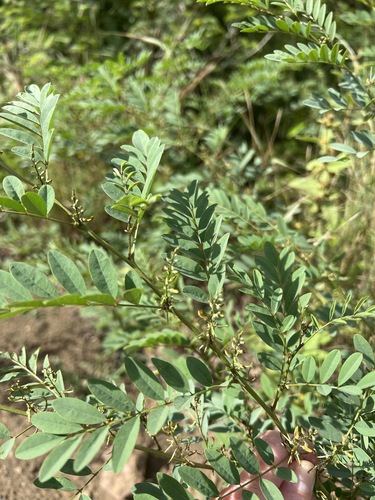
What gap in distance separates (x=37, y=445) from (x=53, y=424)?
29 mm

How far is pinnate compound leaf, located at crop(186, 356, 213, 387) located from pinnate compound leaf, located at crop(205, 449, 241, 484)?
0.32 feet

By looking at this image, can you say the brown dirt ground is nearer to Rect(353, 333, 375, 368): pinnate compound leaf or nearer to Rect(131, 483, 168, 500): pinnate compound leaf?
Rect(131, 483, 168, 500): pinnate compound leaf

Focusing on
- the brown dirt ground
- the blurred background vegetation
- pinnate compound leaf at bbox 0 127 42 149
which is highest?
pinnate compound leaf at bbox 0 127 42 149

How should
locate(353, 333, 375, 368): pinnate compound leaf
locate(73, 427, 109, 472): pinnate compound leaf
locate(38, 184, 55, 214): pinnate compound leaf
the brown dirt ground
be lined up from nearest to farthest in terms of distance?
locate(73, 427, 109, 472): pinnate compound leaf
locate(38, 184, 55, 214): pinnate compound leaf
locate(353, 333, 375, 368): pinnate compound leaf
the brown dirt ground

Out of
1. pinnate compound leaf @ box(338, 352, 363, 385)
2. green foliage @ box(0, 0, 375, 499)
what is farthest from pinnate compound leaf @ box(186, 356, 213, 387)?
pinnate compound leaf @ box(338, 352, 363, 385)

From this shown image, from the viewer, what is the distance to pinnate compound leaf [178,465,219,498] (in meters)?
0.73

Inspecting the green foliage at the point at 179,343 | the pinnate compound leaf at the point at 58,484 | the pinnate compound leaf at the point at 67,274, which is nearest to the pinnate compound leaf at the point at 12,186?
the green foliage at the point at 179,343

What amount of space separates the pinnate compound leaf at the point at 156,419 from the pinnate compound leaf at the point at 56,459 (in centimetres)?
9

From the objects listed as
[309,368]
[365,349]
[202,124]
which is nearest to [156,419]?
[309,368]

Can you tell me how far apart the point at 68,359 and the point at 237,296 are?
2.42 feet

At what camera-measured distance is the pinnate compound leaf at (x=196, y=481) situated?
73cm

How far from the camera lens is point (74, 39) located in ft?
10.2

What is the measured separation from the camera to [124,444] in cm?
62

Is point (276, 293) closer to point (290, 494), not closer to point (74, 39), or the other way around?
point (290, 494)
